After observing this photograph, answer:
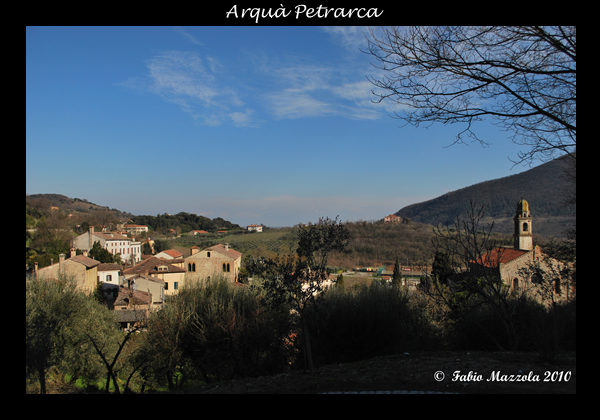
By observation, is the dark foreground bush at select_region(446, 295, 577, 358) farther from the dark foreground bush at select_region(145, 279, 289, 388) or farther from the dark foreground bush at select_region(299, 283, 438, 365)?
the dark foreground bush at select_region(145, 279, 289, 388)

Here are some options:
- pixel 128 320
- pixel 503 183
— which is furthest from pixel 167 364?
pixel 503 183

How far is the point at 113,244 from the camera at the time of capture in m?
47.1

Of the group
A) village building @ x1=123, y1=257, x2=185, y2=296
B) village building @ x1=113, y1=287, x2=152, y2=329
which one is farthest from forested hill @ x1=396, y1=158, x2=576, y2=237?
village building @ x1=123, y1=257, x2=185, y2=296

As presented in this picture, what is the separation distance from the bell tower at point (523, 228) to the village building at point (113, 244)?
4284 centimetres

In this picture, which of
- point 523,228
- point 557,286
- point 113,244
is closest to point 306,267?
point 557,286

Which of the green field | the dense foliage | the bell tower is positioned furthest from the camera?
the dense foliage

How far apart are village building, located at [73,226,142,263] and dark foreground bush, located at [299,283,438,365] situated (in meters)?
39.9

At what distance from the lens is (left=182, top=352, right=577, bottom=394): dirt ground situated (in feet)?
13.9

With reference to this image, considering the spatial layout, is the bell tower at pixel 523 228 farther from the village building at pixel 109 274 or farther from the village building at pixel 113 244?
the village building at pixel 113 244

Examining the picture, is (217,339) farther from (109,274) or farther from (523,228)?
(109,274)

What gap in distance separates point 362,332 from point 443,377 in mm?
5079
